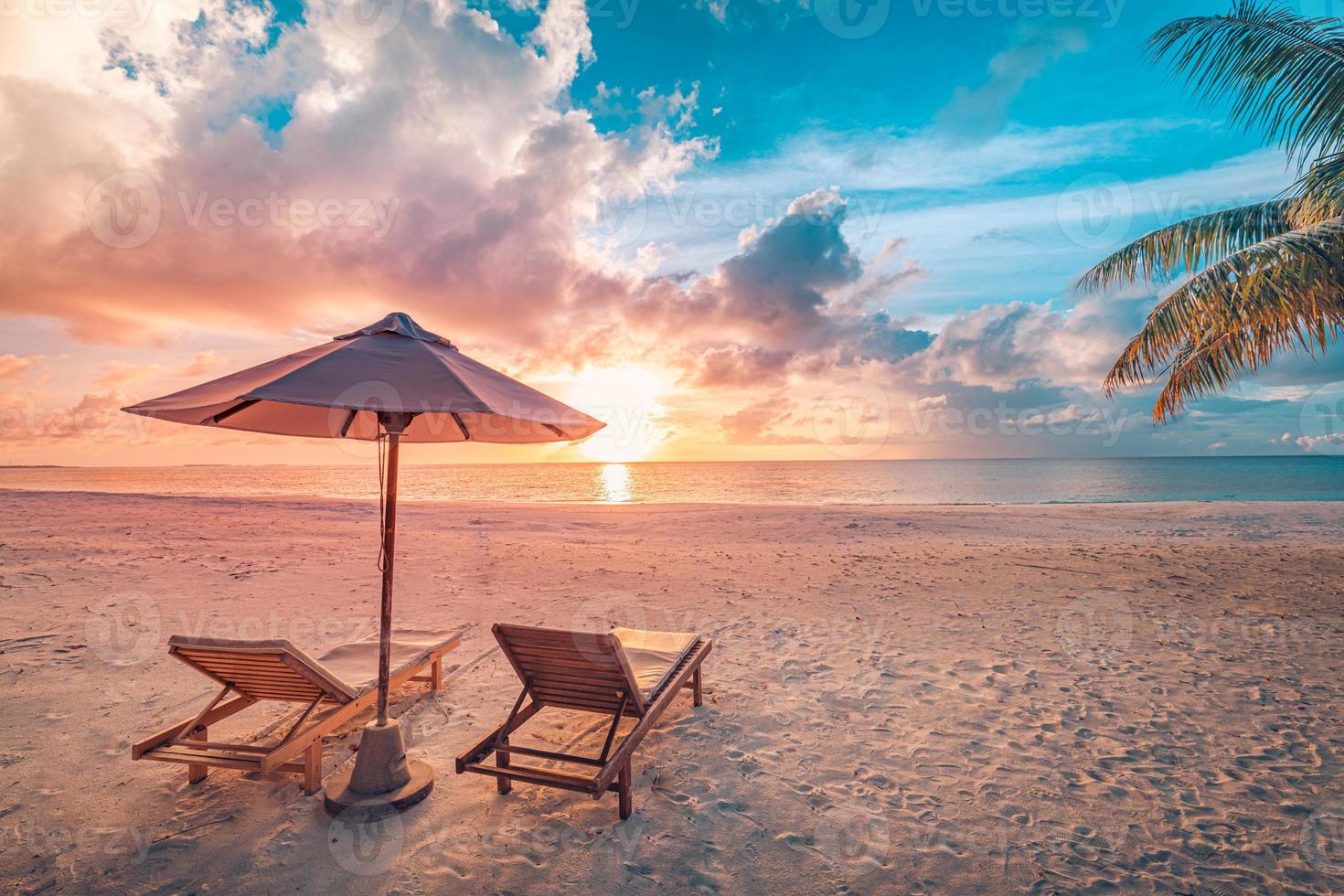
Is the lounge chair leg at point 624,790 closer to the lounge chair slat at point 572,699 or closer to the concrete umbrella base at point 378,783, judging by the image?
the lounge chair slat at point 572,699

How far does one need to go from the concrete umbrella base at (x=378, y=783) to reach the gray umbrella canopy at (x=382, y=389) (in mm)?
2017

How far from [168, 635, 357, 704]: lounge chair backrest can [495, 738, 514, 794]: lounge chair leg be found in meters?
1.10

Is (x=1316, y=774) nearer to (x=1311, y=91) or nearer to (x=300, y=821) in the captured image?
(x=300, y=821)

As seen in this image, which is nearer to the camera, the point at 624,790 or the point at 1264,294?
the point at 624,790

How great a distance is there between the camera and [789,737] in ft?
14.7

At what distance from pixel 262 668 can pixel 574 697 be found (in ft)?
6.27

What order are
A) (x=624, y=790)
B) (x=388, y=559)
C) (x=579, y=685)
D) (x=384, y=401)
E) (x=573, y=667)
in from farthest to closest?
1. (x=579, y=685)
2. (x=573, y=667)
3. (x=388, y=559)
4. (x=624, y=790)
5. (x=384, y=401)

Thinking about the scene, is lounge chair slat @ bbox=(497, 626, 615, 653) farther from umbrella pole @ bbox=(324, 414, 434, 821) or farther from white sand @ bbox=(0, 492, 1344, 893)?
white sand @ bbox=(0, 492, 1344, 893)

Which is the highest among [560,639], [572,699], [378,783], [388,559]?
[388,559]

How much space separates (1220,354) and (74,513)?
1147 inches

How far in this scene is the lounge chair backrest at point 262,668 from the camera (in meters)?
3.51

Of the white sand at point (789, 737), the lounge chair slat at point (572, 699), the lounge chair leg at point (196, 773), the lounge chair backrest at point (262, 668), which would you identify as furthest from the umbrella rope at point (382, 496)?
the lounge chair leg at point (196, 773)

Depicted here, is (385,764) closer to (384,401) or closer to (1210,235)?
(384,401)

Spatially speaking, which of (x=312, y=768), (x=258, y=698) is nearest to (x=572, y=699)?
(x=312, y=768)
